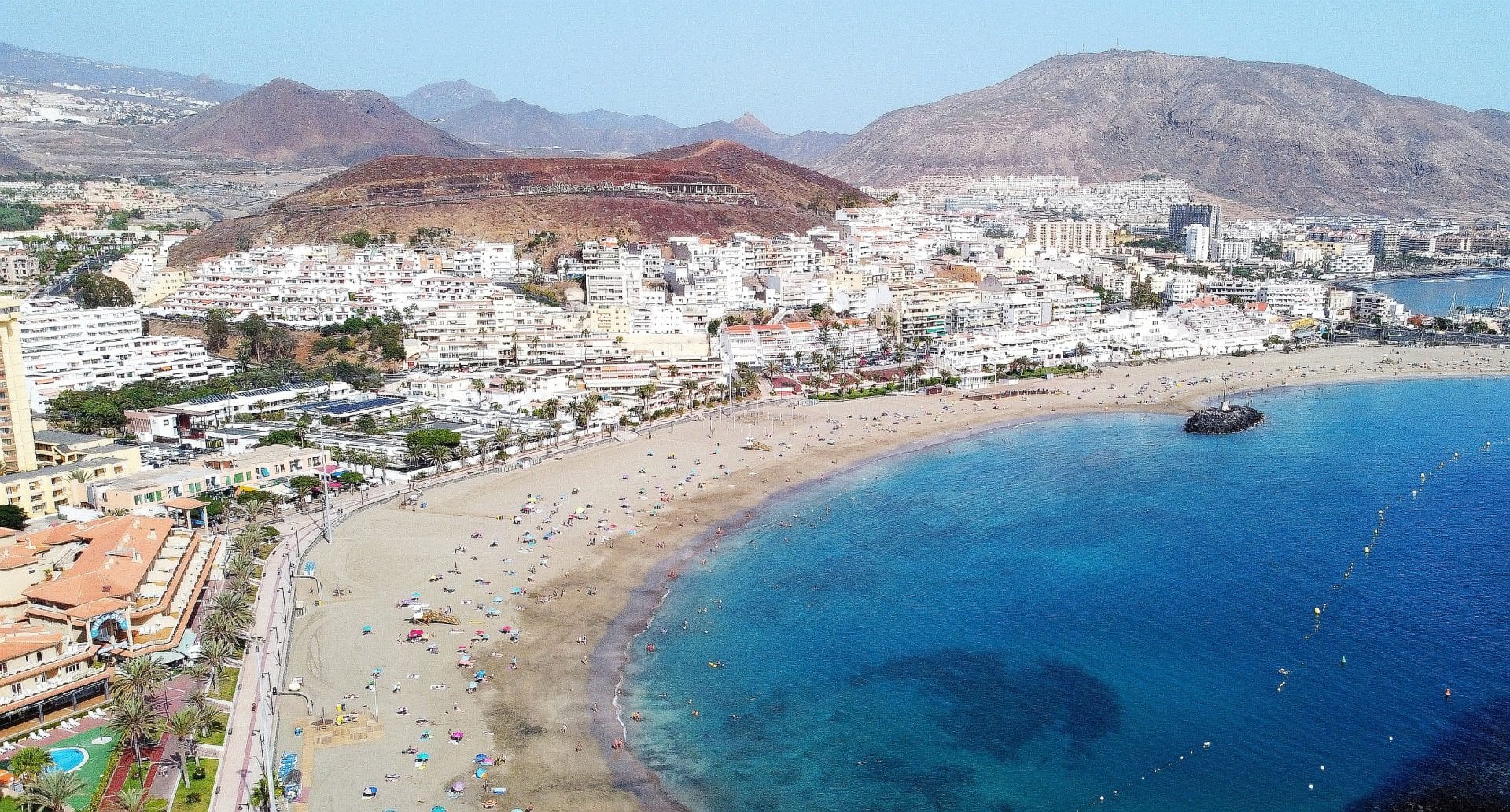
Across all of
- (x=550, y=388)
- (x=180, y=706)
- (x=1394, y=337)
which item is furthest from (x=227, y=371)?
(x=1394, y=337)

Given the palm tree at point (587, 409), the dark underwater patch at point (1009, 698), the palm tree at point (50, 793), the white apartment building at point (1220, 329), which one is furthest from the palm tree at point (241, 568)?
the white apartment building at point (1220, 329)

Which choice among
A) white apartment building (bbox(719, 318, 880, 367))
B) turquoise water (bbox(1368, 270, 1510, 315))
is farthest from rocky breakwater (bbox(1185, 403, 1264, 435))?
turquoise water (bbox(1368, 270, 1510, 315))

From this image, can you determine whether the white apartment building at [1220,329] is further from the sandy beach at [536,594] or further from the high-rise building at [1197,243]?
the high-rise building at [1197,243]

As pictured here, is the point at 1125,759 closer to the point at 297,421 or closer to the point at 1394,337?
the point at 297,421

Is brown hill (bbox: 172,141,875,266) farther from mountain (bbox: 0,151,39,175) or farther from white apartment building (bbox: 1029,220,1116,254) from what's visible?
mountain (bbox: 0,151,39,175)

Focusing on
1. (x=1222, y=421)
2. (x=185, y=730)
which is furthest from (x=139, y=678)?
(x=1222, y=421)
